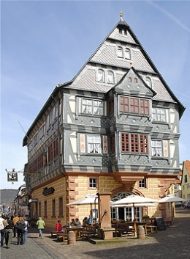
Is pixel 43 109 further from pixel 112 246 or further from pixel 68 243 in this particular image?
pixel 112 246

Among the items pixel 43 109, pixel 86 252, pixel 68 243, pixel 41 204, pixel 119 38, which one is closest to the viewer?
pixel 86 252

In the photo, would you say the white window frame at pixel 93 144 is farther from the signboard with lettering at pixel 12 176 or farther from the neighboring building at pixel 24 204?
the neighboring building at pixel 24 204

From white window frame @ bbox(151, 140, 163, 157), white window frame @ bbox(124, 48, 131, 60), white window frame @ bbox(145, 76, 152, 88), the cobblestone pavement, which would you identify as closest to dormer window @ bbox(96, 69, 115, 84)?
white window frame @ bbox(124, 48, 131, 60)

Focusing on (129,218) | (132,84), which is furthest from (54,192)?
(132,84)

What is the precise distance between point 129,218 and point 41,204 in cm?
1248

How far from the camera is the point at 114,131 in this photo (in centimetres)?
3108

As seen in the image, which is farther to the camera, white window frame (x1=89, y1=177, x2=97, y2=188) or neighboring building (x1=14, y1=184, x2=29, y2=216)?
neighboring building (x1=14, y1=184, x2=29, y2=216)

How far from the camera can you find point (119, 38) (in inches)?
1344

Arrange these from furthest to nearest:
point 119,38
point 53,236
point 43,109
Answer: point 43,109
point 119,38
point 53,236

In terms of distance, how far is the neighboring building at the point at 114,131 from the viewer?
30.7 meters

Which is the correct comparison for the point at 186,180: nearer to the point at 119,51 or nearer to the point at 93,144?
the point at 119,51

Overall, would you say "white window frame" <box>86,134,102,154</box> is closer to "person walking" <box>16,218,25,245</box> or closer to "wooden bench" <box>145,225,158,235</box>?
"wooden bench" <box>145,225,158,235</box>

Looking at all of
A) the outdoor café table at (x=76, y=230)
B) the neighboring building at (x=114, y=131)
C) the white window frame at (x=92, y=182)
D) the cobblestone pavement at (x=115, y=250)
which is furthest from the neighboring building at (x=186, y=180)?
the cobblestone pavement at (x=115, y=250)

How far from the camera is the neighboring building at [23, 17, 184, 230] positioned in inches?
1208
